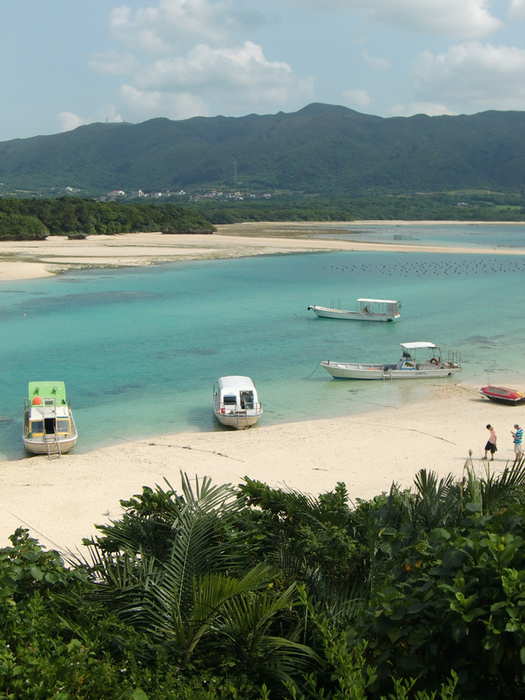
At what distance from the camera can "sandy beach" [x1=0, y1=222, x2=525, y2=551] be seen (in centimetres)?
1491

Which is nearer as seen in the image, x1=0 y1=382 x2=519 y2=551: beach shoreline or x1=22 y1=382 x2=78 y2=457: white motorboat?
x1=0 y1=382 x2=519 y2=551: beach shoreline

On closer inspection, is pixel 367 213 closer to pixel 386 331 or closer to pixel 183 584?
pixel 386 331

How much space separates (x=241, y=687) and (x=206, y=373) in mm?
26155

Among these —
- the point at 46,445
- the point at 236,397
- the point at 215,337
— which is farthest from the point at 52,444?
the point at 215,337

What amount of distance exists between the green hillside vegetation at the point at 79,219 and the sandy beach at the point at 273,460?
258ft

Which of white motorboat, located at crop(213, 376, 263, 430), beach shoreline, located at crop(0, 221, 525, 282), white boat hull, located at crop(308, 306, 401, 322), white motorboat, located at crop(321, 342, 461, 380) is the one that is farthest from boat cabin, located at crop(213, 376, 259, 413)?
beach shoreline, located at crop(0, 221, 525, 282)

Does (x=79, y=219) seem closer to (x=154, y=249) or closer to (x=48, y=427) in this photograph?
(x=154, y=249)

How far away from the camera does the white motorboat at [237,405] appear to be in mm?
22875

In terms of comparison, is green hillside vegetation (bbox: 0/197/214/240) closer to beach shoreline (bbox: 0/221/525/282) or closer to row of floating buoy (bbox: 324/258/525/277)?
beach shoreline (bbox: 0/221/525/282)

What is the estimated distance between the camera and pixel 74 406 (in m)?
25.7

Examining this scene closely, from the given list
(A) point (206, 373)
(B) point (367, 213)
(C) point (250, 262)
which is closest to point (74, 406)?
(A) point (206, 373)

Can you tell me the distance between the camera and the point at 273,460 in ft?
61.7

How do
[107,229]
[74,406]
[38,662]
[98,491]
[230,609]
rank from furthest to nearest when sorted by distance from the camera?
[107,229] → [74,406] → [98,491] → [230,609] → [38,662]

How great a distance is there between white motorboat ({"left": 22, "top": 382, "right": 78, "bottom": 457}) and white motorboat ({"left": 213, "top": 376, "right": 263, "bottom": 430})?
16.5 ft
